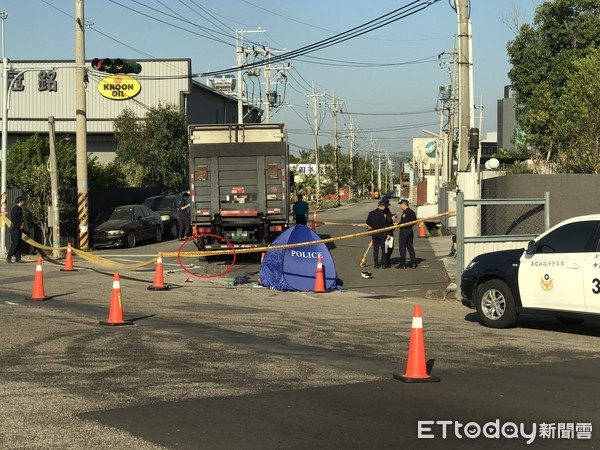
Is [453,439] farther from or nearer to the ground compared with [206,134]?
nearer to the ground

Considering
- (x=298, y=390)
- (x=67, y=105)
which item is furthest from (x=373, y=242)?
(x=67, y=105)

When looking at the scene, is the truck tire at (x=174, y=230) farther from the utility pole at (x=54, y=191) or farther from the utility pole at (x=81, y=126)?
the utility pole at (x=54, y=191)

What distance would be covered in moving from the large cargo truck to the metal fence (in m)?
6.91

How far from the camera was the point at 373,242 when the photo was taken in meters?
22.7

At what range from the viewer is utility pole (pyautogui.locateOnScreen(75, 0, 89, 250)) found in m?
28.8

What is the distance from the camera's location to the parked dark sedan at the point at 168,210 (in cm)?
3512

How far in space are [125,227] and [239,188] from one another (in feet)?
25.0

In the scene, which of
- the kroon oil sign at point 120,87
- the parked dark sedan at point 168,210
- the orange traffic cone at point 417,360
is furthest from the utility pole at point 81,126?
the kroon oil sign at point 120,87

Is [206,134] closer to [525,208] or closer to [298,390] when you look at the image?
[525,208]

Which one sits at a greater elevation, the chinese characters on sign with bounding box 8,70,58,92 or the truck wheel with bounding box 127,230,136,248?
the chinese characters on sign with bounding box 8,70,58,92

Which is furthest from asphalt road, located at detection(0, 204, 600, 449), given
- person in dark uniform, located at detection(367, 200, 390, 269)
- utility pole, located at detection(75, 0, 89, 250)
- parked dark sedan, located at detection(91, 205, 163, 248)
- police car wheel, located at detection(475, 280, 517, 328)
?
parked dark sedan, located at detection(91, 205, 163, 248)

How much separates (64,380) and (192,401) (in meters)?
1.71

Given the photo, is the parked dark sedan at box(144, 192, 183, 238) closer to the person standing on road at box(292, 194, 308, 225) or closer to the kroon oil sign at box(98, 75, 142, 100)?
the person standing on road at box(292, 194, 308, 225)

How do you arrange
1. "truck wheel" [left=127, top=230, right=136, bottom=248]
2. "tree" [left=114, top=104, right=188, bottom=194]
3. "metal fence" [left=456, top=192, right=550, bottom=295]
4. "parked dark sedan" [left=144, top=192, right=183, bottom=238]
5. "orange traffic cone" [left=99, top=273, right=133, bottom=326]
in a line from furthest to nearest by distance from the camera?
"tree" [left=114, top=104, right=188, bottom=194], "parked dark sedan" [left=144, top=192, right=183, bottom=238], "truck wheel" [left=127, top=230, right=136, bottom=248], "metal fence" [left=456, top=192, right=550, bottom=295], "orange traffic cone" [left=99, top=273, right=133, bottom=326]
